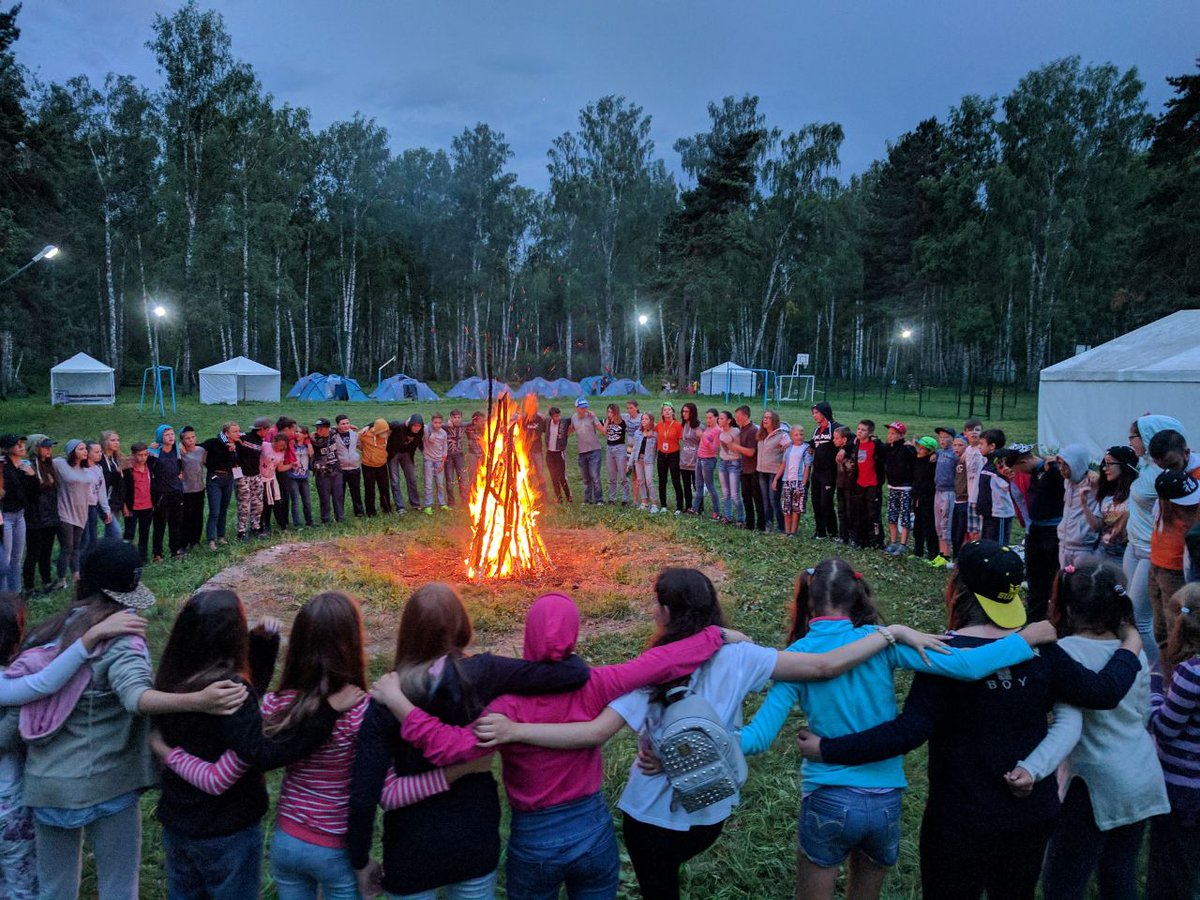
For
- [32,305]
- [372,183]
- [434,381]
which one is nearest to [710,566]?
[32,305]

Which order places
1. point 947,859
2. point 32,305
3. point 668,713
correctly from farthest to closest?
point 32,305
point 947,859
point 668,713

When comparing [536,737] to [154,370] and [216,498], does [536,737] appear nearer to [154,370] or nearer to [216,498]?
[216,498]

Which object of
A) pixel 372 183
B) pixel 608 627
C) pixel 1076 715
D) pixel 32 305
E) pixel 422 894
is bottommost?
pixel 608 627

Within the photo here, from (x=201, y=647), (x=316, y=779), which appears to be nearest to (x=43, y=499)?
(x=201, y=647)

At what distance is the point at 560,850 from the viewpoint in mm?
2463

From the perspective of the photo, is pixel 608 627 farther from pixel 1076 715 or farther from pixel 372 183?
pixel 372 183

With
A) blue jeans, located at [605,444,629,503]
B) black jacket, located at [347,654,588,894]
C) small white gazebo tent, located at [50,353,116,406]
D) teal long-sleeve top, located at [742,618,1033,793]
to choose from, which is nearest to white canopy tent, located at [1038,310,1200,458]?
blue jeans, located at [605,444,629,503]

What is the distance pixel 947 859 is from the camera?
264cm

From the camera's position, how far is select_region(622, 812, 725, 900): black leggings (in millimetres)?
2604

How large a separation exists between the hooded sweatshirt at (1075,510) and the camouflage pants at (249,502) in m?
10.0

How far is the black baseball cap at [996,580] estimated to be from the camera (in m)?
2.58

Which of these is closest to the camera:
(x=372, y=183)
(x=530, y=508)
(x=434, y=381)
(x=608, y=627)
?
(x=608, y=627)

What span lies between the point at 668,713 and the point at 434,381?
5165 cm

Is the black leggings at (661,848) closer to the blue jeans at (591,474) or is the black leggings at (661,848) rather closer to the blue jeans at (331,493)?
the blue jeans at (331,493)
